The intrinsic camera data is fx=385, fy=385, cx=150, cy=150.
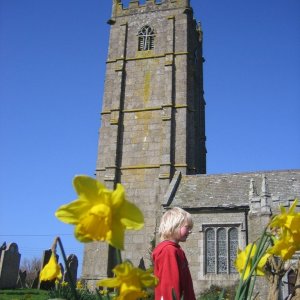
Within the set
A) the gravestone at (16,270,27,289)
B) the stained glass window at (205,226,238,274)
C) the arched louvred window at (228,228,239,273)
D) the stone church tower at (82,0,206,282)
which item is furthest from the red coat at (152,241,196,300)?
the gravestone at (16,270,27,289)

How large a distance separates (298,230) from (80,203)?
0.86m

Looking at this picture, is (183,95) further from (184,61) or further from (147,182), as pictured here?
(147,182)

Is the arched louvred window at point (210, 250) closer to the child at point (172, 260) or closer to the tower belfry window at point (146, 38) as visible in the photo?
the tower belfry window at point (146, 38)

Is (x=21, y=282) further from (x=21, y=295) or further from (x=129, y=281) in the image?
(x=129, y=281)

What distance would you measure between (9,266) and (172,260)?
60.7ft

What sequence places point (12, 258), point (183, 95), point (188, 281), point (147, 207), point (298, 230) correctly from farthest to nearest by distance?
point (183, 95)
point (147, 207)
point (12, 258)
point (188, 281)
point (298, 230)

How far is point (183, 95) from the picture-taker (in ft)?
77.3

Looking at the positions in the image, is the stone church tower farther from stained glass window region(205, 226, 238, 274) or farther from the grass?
the grass

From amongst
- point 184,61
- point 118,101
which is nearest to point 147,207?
point 118,101

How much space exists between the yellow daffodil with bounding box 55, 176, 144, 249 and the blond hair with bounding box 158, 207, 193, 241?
1.43 meters

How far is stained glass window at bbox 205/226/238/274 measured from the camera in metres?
18.1

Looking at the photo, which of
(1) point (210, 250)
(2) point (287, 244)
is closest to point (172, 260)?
(2) point (287, 244)

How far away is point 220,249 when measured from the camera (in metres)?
18.5

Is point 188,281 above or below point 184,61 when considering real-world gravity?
below
